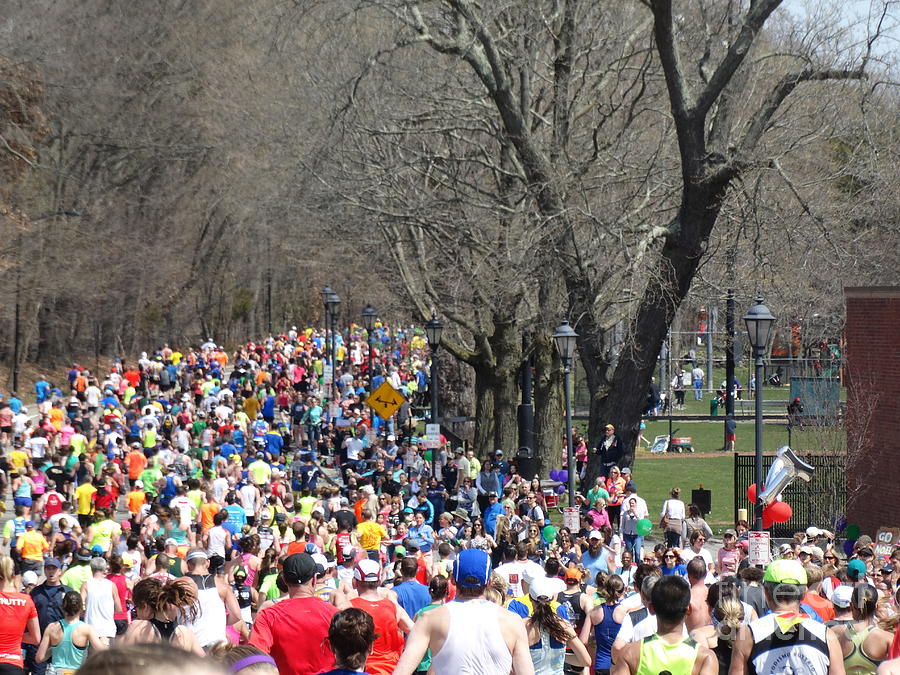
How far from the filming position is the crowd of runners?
5977 millimetres

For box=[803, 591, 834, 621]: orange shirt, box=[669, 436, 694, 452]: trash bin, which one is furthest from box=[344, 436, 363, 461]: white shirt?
box=[803, 591, 834, 621]: orange shirt

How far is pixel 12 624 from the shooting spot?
370 inches

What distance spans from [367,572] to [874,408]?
1805 centimetres

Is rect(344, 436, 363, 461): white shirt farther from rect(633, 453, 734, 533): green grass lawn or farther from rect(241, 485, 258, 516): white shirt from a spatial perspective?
rect(241, 485, 258, 516): white shirt

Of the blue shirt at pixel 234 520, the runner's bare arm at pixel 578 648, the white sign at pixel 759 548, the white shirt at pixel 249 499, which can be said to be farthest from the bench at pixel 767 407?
the runner's bare arm at pixel 578 648

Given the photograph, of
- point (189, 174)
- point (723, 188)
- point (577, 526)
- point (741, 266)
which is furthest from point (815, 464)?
point (189, 174)

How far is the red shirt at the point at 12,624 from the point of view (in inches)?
368

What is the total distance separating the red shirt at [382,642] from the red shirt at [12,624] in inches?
115

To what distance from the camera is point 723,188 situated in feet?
70.1

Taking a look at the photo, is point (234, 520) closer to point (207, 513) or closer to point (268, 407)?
point (207, 513)

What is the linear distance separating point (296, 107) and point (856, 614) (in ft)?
108

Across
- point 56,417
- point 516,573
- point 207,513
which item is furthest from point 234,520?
point 56,417

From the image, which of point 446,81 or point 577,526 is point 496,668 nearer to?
point 577,526

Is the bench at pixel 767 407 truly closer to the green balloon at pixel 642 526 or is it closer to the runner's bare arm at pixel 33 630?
the green balloon at pixel 642 526
